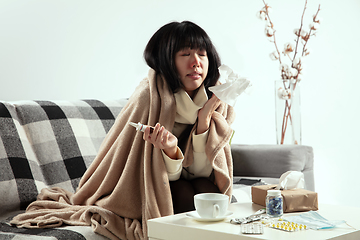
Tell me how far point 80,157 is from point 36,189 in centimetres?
24

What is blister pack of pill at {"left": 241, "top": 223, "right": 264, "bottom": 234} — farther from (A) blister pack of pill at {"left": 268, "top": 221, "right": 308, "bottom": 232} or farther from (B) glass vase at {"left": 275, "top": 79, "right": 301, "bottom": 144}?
(B) glass vase at {"left": 275, "top": 79, "right": 301, "bottom": 144}

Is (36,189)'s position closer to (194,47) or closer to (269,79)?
(194,47)

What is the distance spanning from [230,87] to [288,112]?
4.08 feet

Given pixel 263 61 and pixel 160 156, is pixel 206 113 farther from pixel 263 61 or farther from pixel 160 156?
pixel 263 61

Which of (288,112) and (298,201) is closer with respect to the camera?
(298,201)

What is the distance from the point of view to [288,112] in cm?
227

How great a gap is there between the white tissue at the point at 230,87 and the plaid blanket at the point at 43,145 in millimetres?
733

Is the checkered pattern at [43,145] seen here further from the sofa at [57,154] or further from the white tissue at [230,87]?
the white tissue at [230,87]

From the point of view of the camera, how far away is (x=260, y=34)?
2.96 meters

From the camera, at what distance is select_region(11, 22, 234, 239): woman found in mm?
1156

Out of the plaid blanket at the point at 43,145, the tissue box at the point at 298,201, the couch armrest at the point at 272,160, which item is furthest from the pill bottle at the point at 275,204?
the couch armrest at the point at 272,160

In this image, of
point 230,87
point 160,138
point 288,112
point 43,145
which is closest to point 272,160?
point 288,112

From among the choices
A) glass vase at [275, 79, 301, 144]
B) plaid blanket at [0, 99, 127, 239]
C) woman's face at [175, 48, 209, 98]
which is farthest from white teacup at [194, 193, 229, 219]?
glass vase at [275, 79, 301, 144]

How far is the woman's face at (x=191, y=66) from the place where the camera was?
126 cm
